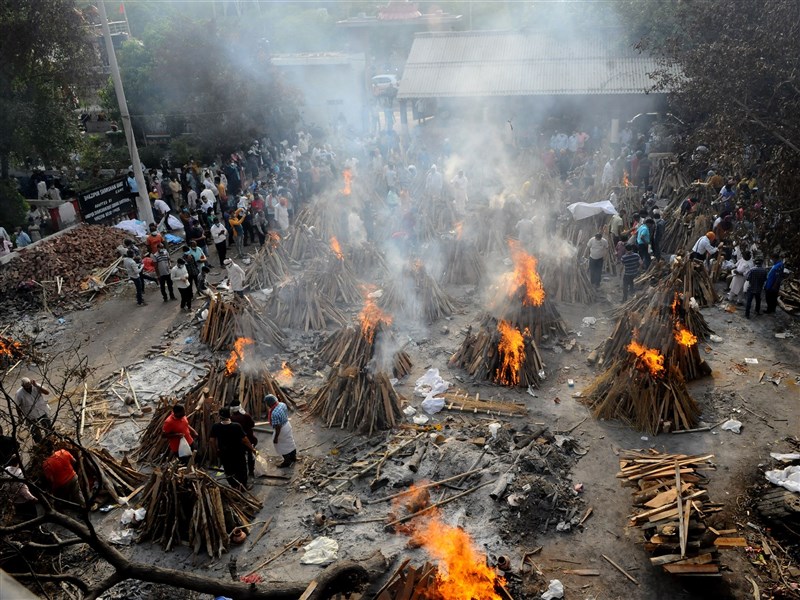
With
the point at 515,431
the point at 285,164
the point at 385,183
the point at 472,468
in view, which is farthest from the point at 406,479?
the point at 285,164

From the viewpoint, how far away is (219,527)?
9.37 metres

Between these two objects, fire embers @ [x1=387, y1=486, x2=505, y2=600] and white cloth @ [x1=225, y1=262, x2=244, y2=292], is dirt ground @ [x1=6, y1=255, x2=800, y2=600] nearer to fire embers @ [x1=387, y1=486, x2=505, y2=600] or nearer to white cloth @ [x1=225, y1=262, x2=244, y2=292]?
fire embers @ [x1=387, y1=486, x2=505, y2=600]

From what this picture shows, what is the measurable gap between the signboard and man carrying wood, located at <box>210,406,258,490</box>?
14313 millimetres

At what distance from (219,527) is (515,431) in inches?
198

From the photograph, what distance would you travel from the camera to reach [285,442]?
429 inches

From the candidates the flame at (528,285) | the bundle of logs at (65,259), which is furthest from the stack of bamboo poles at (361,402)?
the bundle of logs at (65,259)

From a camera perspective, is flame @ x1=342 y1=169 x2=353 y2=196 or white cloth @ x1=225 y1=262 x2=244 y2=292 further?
flame @ x1=342 y1=169 x2=353 y2=196

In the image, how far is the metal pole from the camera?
20781 mm

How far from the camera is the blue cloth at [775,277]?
46.8 ft

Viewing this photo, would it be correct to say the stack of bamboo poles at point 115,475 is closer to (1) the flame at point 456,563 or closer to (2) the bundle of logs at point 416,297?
(1) the flame at point 456,563

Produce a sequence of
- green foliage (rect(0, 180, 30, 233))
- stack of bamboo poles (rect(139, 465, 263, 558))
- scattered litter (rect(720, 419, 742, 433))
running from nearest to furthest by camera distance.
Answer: stack of bamboo poles (rect(139, 465, 263, 558)), scattered litter (rect(720, 419, 742, 433)), green foliage (rect(0, 180, 30, 233))

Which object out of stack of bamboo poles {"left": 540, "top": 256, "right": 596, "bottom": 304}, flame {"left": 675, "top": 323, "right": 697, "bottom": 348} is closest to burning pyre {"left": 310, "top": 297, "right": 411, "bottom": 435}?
stack of bamboo poles {"left": 540, "top": 256, "right": 596, "bottom": 304}

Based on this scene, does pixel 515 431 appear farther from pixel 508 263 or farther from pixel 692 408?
pixel 508 263

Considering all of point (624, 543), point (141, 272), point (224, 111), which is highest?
point (224, 111)
